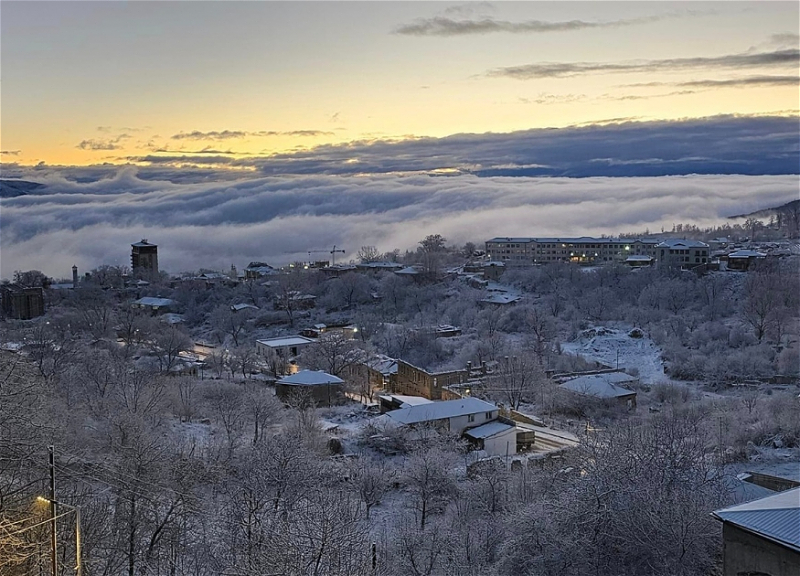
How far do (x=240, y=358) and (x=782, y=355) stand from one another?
22.1 metres

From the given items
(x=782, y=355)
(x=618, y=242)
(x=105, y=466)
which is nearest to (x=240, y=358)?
(x=105, y=466)

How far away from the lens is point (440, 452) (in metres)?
17.8

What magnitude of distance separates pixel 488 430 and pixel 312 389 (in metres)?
7.37

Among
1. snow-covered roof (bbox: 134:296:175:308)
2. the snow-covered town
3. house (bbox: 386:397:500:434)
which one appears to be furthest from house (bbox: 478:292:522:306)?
house (bbox: 386:397:500:434)

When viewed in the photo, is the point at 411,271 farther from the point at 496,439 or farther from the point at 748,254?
the point at 496,439

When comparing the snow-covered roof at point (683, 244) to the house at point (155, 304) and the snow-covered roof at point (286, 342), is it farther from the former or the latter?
the house at point (155, 304)

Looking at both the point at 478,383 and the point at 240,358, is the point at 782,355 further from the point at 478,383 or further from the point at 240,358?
the point at 240,358

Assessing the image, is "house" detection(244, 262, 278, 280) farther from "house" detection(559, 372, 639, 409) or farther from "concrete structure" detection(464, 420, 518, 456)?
"concrete structure" detection(464, 420, 518, 456)

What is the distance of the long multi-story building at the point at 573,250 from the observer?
60.5 metres

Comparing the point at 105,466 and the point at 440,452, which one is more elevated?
the point at 105,466

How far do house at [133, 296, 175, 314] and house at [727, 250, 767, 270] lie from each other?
120 feet

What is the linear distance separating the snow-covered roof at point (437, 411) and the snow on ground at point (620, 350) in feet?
34.2

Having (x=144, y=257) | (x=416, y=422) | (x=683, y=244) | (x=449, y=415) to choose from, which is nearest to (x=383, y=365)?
(x=449, y=415)

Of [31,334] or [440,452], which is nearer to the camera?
[440,452]
